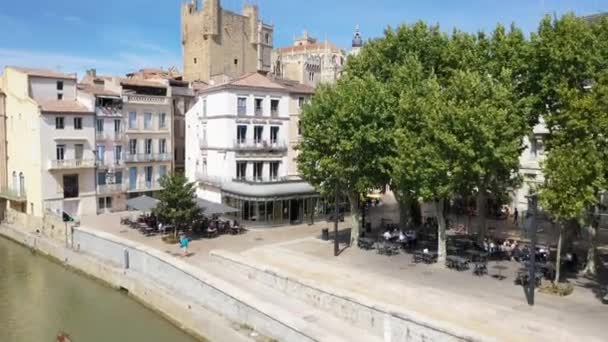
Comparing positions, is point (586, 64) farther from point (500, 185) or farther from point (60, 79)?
point (60, 79)

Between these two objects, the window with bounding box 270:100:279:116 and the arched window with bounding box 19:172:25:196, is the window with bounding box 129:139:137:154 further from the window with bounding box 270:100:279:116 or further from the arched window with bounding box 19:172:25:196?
the window with bounding box 270:100:279:116

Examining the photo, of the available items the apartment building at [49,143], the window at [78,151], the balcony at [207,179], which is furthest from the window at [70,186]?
the balcony at [207,179]

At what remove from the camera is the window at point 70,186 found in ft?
143

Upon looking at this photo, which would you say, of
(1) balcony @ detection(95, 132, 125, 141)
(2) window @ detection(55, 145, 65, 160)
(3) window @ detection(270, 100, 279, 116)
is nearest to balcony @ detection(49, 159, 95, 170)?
(2) window @ detection(55, 145, 65, 160)

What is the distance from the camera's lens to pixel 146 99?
47312mm

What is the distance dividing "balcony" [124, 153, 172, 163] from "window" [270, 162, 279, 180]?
37.1ft

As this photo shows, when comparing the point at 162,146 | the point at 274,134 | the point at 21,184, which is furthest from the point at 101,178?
the point at 274,134

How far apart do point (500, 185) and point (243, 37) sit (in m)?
50.5

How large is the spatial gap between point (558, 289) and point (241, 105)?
26913 millimetres

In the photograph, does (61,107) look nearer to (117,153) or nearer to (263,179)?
(117,153)

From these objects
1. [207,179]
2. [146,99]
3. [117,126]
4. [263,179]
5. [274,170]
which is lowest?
[207,179]

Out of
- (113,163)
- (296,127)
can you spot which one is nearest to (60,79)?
(113,163)

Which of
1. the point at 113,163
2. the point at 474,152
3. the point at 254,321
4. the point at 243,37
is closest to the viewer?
the point at 254,321

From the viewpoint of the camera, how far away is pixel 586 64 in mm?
24125
